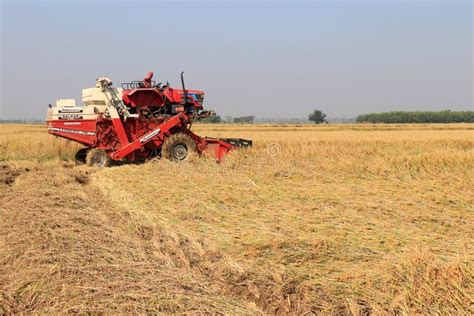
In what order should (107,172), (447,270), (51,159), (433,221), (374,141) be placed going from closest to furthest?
(447,270)
(433,221)
(107,172)
(51,159)
(374,141)

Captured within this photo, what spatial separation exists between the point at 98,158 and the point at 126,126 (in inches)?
47.0

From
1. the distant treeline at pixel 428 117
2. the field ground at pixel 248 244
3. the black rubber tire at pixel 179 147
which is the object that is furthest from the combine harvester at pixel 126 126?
the distant treeline at pixel 428 117

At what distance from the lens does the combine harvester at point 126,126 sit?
475 inches

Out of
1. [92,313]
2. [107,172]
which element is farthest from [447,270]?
[107,172]

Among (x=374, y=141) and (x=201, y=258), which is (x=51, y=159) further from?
(x=374, y=141)

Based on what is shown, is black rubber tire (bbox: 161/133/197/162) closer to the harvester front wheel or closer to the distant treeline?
the harvester front wheel

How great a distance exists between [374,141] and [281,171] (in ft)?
50.0

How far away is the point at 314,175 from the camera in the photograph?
27.2ft

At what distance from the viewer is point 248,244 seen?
456 centimetres

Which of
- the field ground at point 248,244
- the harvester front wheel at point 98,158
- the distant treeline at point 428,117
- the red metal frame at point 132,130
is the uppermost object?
the distant treeline at point 428,117

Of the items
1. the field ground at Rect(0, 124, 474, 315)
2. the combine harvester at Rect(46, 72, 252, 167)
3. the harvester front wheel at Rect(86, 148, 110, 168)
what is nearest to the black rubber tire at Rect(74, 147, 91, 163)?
the combine harvester at Rect(46, 72, 252, 167)

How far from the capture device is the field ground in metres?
3.38

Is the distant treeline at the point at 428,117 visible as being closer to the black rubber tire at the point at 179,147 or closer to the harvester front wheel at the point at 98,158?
the black rubber tire at the point at 179,147

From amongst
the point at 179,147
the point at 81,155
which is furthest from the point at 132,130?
the point at 81,155
